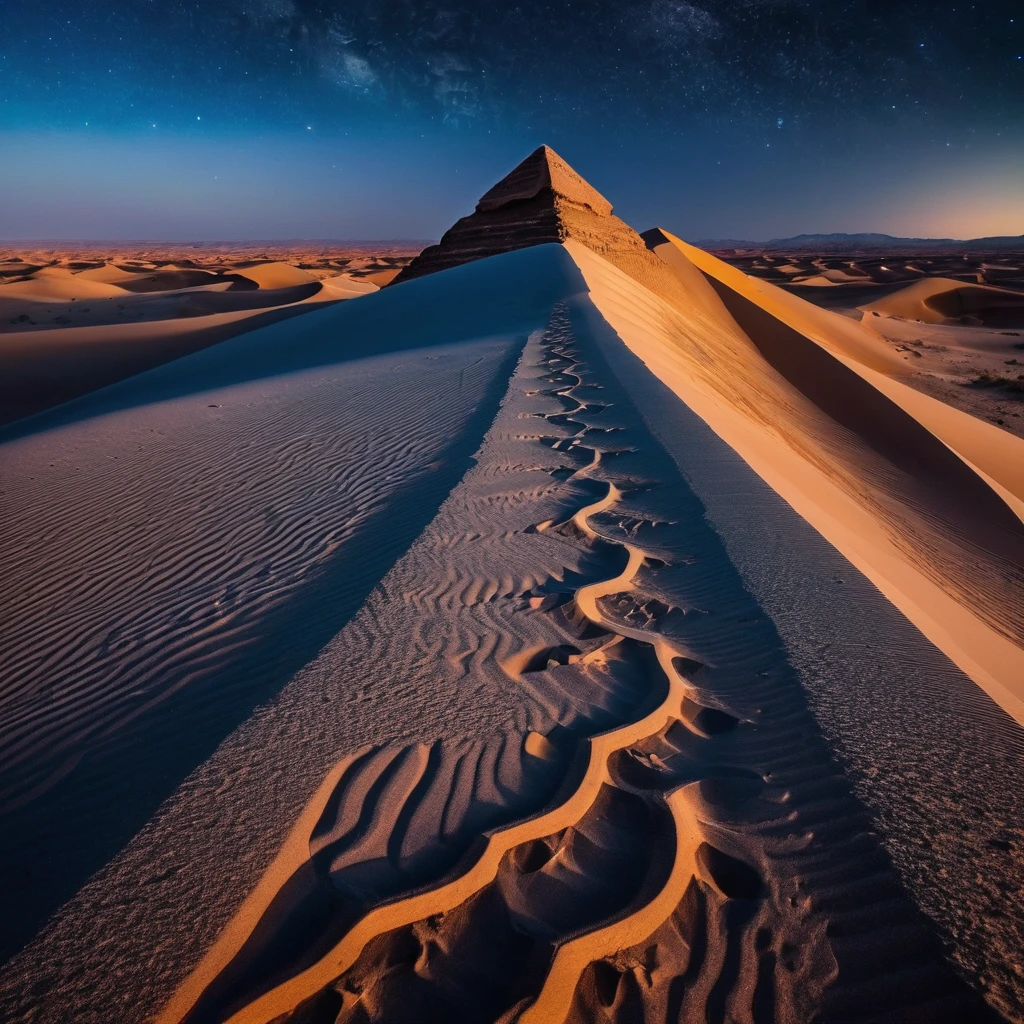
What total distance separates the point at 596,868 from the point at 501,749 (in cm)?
45

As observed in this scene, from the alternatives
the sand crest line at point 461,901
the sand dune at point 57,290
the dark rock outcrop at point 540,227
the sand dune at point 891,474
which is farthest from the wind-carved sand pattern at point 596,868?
the sand dune at point 57,290

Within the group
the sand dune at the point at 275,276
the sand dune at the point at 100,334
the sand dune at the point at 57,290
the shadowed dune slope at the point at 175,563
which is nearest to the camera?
the shadowed dune slope at the point at 175,563

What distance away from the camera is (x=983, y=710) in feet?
6.50

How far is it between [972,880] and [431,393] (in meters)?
5.72

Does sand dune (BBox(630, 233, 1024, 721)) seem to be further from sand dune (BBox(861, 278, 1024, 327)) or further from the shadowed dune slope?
sand dune (BBox(861, 278, 1024, 327))

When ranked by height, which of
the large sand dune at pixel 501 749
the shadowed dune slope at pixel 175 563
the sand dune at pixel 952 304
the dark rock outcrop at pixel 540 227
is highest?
the dark rock outcrop at pixel 540 227

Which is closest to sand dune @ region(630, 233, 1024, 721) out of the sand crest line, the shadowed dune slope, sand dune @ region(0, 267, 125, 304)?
the sand crest line

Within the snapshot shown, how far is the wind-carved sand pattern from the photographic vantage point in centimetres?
127

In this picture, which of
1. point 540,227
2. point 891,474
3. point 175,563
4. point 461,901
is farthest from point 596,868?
point 540,227

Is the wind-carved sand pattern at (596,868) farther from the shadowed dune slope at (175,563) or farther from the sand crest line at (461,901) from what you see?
the shadowed dune slope at (175,563)

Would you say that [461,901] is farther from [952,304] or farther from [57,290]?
[952,304]

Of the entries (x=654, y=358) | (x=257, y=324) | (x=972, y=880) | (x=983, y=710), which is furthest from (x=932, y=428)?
(x=257, y=324)

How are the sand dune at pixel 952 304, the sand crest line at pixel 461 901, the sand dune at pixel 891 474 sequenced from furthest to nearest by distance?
the sand dune at pixel 952 304
the sand dune at pixel 891 474
the sand crest line at pixel 461 901

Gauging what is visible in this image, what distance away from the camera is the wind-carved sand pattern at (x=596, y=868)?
50.2 inches
